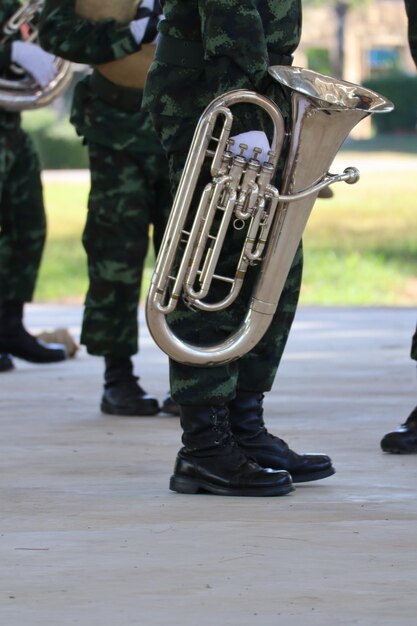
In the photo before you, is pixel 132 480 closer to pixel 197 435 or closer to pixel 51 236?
pixel 197 435

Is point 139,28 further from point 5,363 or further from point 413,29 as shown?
point 5,363

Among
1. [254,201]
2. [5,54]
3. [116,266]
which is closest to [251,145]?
[254,201]

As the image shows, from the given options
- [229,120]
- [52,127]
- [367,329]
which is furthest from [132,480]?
[52,127]

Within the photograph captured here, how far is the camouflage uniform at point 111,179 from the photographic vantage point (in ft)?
16.9

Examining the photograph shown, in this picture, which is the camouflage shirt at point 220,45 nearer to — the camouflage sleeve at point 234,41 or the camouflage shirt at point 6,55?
the camouflage sleeve at point 234,41

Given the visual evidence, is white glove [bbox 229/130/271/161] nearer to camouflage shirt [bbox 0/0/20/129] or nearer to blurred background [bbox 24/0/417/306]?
camouflage shirt [bbox 0/0/20/129]

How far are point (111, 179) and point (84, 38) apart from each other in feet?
1.59

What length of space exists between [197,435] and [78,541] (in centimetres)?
61

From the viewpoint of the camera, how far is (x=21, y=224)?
265 inches

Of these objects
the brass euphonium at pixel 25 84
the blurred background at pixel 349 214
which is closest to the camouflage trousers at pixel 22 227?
the brass euphonium at pixel 25 84

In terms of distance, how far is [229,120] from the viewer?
3600 millimetres

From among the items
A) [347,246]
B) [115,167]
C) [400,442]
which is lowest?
[347,246]

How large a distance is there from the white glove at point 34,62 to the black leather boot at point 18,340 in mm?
987

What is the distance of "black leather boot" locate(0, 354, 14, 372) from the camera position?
6.69m
